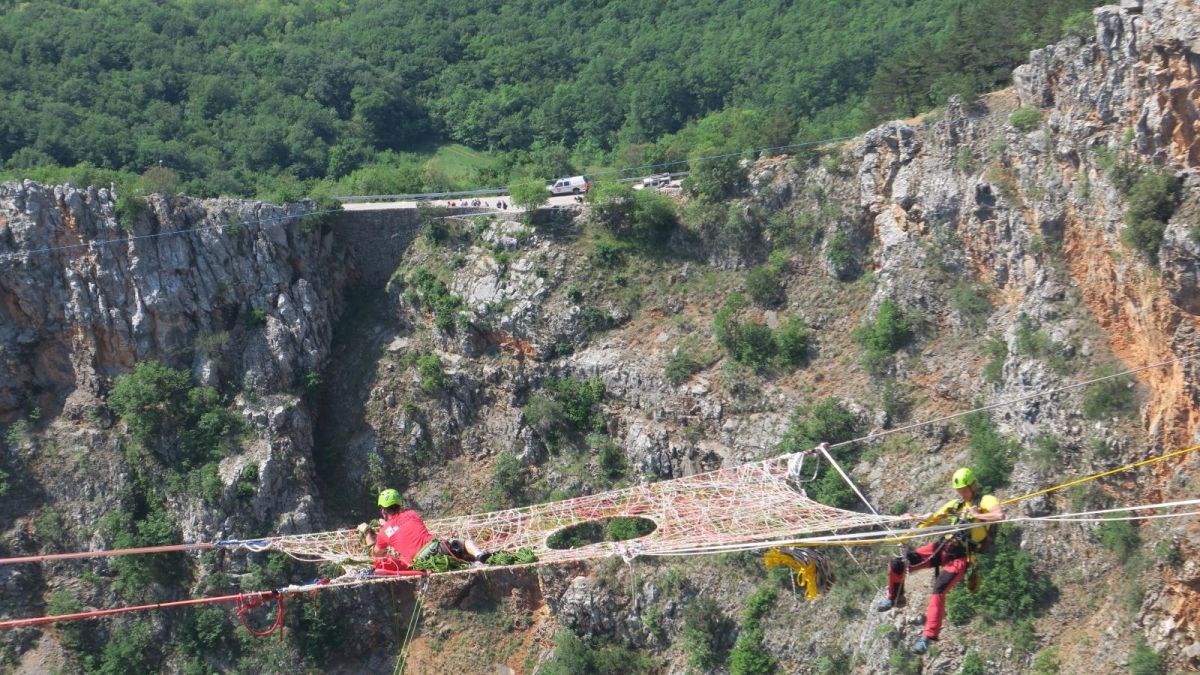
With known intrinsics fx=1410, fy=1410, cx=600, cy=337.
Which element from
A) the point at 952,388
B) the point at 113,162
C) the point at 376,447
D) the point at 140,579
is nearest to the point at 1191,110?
the point at 952,388

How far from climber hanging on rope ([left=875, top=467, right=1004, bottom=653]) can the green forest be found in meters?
28.6

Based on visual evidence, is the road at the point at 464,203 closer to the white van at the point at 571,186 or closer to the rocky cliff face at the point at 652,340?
the white van at the point at 571,186

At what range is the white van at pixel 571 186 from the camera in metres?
50.7

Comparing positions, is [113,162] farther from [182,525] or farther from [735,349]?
[735,349]

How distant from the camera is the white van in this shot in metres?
50.7

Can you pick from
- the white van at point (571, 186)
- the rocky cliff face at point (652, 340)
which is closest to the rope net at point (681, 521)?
the rocky cliff face at point (652, 340)

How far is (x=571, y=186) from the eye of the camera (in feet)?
167

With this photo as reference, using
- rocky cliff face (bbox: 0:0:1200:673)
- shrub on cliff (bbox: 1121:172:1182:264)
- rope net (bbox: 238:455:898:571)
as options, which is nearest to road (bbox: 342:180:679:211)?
rocky cliff face (bbox: 0:0:1200:673)

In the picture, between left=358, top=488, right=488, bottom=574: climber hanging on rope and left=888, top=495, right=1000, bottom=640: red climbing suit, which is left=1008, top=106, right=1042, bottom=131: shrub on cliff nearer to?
left=888, top=495, right=1000, bottom=640: red climbing suit

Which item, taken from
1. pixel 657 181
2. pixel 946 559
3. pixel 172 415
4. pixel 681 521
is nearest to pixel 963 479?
pixel 946 559

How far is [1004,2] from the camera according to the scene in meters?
46.1

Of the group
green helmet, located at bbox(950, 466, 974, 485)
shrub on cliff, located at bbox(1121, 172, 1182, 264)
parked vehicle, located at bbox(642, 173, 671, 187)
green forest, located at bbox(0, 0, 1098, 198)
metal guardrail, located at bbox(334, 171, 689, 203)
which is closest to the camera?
green helmet, located at bbox(950, 466, 974, 485)

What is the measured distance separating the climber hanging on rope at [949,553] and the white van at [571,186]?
29611 millimetres

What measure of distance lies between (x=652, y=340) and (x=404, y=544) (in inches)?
773
